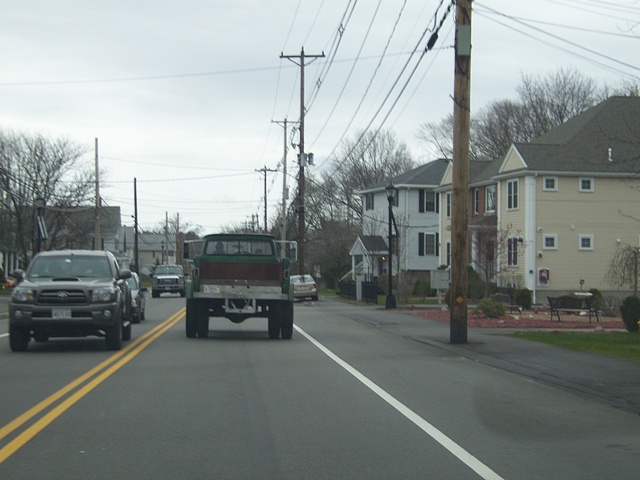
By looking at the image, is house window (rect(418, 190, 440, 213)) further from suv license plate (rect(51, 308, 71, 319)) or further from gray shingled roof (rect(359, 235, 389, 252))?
suv license plate (rect(51, 308, 71, 319))

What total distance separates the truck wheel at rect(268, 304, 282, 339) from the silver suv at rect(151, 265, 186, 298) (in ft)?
118

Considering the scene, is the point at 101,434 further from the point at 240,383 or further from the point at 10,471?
the point at 240,383

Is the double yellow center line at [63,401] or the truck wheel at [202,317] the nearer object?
the double yellow center line at [63,401]

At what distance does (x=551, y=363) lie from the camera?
15.6m

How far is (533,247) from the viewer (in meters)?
44.8

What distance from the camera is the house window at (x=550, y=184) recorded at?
44625mm

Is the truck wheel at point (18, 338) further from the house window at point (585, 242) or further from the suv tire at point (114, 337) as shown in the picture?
the house window at point (585, 242)

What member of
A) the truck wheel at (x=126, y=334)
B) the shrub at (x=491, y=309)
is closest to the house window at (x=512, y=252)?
the shrub at (x=491, y=309)

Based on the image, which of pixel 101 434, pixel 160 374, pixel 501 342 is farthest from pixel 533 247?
pixel 101 434

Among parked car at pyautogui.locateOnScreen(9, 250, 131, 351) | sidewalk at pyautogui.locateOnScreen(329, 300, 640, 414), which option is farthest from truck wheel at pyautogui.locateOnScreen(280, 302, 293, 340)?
parked car at pyautogui.locateOnScreen(9, 250, 131, 351)

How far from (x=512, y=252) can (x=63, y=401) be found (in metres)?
38.8

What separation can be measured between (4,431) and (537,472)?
5.20 metres

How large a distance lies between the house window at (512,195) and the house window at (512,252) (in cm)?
179

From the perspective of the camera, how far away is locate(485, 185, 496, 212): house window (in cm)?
5046
